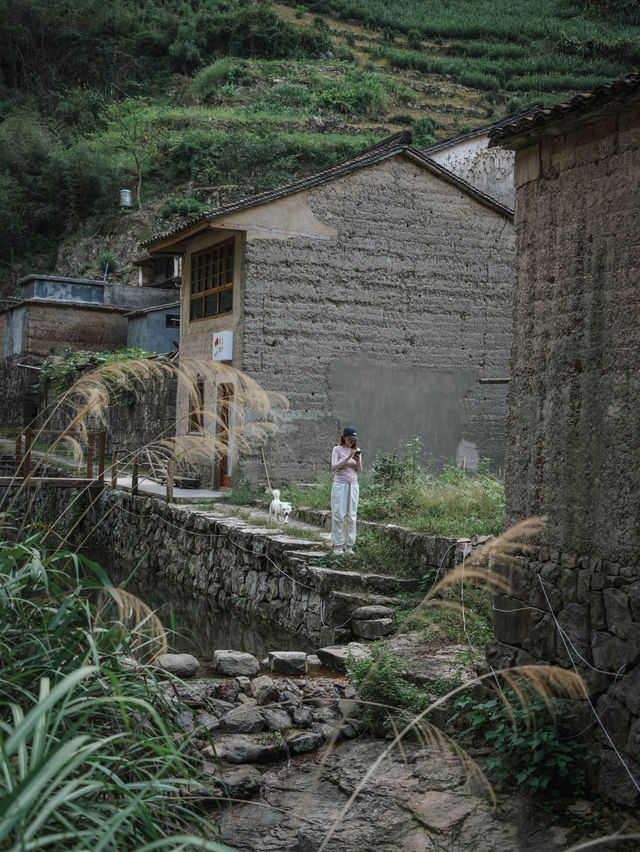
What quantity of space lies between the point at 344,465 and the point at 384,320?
7651mm

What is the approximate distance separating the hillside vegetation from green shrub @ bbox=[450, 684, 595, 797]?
36114 millimetres

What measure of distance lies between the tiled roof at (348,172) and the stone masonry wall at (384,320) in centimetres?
19

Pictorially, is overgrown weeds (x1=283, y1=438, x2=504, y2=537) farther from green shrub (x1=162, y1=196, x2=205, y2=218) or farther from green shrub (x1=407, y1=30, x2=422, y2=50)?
green shrub (x1=407, y1=30, x2=422, y2=50)

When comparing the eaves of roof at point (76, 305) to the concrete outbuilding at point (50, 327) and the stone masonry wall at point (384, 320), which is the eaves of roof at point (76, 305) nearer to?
the concrete outbuilding at point (50, 327)

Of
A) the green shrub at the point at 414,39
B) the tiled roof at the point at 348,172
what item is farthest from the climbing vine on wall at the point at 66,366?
the green shrub at the point at 414,39

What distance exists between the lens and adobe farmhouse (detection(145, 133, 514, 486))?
54.1ft

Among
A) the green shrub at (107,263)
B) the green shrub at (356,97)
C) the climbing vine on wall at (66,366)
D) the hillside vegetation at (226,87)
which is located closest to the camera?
the climbing vine on wall at (66,366)

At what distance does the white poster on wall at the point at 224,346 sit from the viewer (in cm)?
1672

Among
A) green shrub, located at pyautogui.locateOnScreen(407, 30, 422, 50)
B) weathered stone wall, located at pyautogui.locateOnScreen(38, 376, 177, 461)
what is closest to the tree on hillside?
green shrub, located at pyautogui.locateOnScreen(407, 30, 422, 50)

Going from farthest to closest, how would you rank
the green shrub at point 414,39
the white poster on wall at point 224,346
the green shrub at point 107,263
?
the green shrub at point 414,39, the green shrub at point 107,263, the white poster on wall at point 224,346

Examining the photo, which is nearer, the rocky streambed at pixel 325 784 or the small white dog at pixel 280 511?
the rocky streambed at pixel 325 784

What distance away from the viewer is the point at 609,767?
513cm

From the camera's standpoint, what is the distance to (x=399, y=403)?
17578 millimetres

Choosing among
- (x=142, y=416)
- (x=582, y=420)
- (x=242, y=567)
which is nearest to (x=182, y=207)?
(x=142, y=416)
